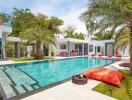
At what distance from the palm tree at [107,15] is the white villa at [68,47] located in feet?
38.0

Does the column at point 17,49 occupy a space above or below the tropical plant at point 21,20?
below

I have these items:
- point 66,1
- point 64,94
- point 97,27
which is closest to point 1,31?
point 66,1

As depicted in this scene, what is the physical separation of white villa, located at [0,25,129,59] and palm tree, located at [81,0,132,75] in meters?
11.6

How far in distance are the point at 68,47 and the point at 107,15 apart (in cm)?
2142

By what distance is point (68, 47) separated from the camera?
105ft

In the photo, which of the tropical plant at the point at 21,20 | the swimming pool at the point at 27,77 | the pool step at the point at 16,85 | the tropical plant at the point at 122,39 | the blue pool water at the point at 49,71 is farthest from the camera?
the tropical plant at the point at 21,20

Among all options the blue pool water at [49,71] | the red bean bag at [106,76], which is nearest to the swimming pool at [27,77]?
the blue pool water at [49,71]

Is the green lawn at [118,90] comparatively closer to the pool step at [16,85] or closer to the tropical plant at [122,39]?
the pool step at [16,85]

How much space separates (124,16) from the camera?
34.4ft

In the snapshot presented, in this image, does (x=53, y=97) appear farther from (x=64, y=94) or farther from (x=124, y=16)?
(x=124, y=16)

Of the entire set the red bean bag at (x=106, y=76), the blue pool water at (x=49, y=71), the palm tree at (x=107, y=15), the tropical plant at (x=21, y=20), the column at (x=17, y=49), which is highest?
the tropical plant at (x=21, y=20)

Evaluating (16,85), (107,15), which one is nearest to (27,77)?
(16,85)

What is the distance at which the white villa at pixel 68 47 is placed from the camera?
22438 mm

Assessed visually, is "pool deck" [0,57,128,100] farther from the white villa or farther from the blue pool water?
the white villa
